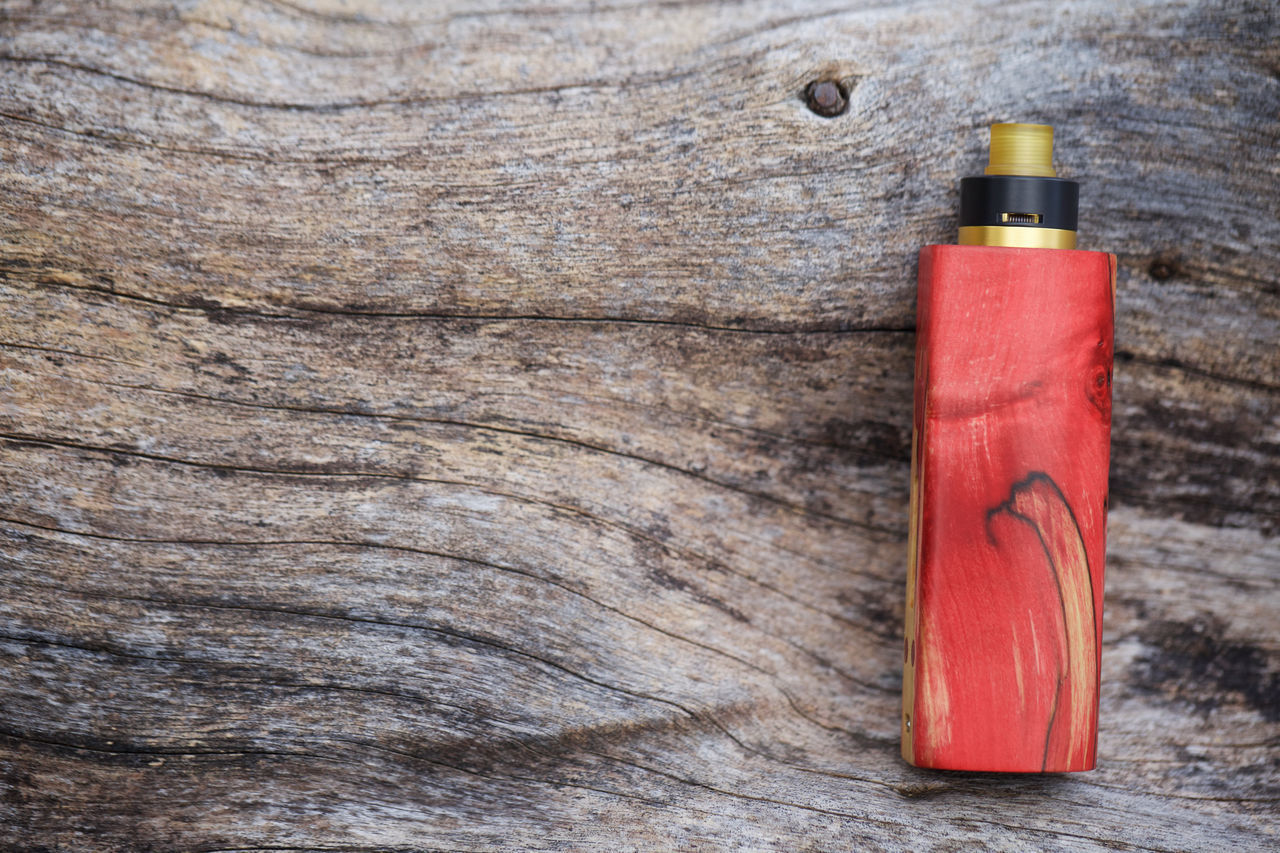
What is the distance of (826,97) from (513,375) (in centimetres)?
46

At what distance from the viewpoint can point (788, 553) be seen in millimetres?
976

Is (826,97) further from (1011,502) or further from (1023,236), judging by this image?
(1011,502)

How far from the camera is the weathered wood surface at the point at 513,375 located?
889 millimetres

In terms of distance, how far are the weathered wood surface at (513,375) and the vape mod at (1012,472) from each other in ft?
0.42

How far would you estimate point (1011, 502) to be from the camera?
2.64 feet

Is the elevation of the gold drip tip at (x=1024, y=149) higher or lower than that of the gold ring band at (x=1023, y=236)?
higher

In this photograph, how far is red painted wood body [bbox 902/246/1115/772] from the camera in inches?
31.3

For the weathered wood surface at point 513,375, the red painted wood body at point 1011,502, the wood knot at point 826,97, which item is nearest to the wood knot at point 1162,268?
the weathered wood surface at point 513,375

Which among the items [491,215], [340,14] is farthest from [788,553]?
[340,14]

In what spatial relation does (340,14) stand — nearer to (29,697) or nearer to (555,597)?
(555,597)

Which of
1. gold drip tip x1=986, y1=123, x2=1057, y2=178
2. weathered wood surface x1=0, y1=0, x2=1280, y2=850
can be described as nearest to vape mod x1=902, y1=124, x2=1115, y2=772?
gold drip tip x1=986, y1=123, x2=1057, y2=178

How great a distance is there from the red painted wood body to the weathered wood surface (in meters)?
0.14

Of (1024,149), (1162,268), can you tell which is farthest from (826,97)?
(1162,268)

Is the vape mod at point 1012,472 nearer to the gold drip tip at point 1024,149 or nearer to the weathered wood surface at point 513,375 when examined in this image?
the gold drip tip at point 1024,149
